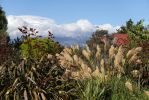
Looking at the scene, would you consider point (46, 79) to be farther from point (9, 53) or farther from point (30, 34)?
point (30, 34)

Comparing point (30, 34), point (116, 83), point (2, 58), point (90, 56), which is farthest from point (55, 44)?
point (116, 83)

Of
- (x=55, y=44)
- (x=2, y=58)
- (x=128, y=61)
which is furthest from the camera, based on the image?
(x=55, y=44)

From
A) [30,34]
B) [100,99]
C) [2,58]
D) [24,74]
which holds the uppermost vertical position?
[30,34]

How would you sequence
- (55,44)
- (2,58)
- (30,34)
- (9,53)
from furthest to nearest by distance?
1. (55,44)
2. (30,34)
3. (9,53)
4. (2,58)

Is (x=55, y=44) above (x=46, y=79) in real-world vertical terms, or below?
above

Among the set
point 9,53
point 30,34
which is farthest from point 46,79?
point 30,34

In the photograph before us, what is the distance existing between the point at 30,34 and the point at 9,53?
2980 millimetres

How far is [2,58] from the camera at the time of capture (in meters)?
16.6

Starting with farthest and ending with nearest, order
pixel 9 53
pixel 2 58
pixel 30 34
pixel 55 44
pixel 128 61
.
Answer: pixel 55 44 → pixel 30 34 → pixel 9 53 → pixel 2 58 → pixel 128 61

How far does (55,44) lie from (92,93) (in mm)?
10703

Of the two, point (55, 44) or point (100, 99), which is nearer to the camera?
point (100, 99)

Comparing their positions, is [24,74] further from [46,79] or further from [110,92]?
[110,92]

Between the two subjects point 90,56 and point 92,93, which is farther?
point 90,56

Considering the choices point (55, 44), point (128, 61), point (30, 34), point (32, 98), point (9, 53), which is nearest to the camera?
point (32, 98)
